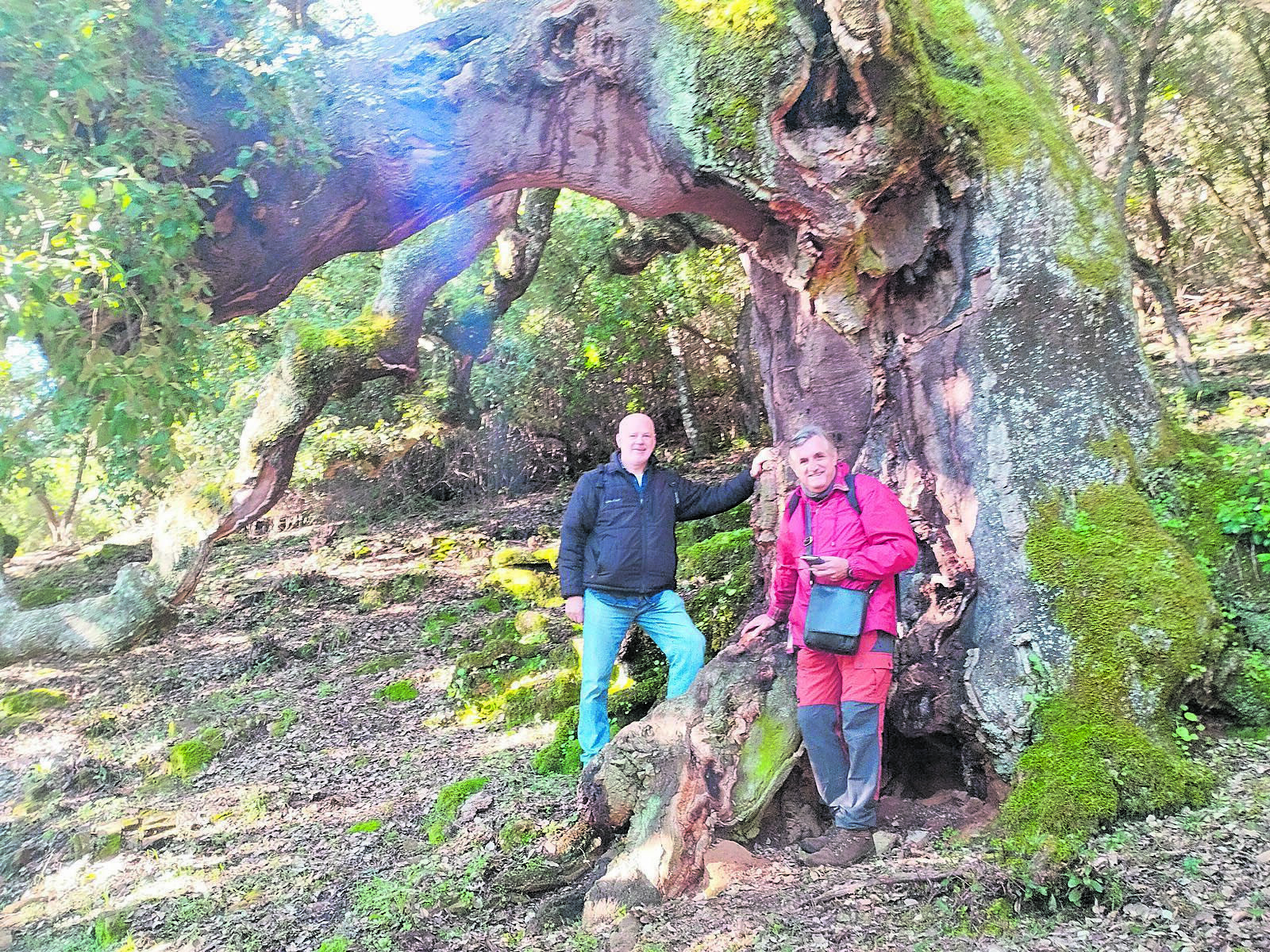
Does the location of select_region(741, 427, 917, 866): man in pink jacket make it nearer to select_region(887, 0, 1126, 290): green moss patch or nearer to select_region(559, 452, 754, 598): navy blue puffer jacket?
select_region(559, 452, 754, 598): navy blue puffer jacket

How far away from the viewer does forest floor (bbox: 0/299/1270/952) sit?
326 cm

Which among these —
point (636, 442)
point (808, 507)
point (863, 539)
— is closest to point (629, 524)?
point (636, 442)

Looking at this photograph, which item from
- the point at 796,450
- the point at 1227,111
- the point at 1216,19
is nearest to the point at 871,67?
the point at 796,450

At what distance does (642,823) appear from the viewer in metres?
4.15

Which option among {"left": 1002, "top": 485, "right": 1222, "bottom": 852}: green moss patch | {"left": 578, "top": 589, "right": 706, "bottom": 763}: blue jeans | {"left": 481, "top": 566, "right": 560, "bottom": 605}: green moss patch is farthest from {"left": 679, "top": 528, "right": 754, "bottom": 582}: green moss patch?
{"left": 1002, "top": 485, "right": 1222, "bottom": 852}: green moss patch

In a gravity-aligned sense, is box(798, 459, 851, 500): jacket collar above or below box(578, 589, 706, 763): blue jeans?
above

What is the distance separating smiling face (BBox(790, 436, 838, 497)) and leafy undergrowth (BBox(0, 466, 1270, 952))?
163 cm

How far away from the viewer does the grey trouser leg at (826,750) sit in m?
3.98

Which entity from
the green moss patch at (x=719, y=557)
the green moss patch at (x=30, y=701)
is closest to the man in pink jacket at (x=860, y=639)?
the green moss patch at (x=719, y=557)

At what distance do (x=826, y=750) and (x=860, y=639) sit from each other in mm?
599

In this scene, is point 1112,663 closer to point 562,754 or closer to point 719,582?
point 719,582

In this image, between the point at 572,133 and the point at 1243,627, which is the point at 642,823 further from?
the point at 572,133

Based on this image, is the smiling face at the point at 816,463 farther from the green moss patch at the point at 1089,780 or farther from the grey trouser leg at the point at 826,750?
the green moss patch at the point at 1089,780

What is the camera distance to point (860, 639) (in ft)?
12.4
